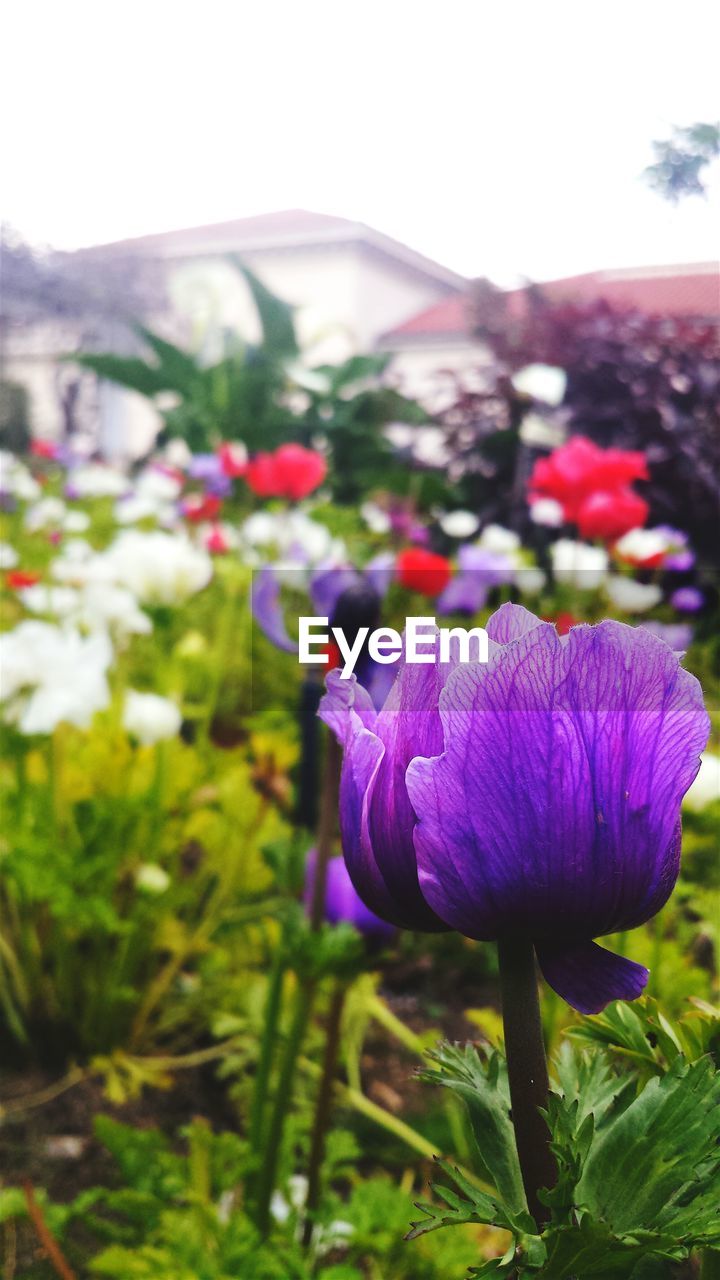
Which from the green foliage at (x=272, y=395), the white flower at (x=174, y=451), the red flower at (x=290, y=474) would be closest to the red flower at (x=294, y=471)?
the red flower at (x=290, y=474)

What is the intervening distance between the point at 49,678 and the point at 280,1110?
39cm

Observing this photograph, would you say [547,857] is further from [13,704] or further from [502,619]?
[13,704]

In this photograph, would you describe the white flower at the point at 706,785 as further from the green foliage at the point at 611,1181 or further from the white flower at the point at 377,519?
the white flower at the point at 377,519

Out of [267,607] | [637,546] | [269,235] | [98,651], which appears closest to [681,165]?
[267,607]

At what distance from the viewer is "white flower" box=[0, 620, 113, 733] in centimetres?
84

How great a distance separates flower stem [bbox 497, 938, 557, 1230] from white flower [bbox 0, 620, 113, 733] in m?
0.67

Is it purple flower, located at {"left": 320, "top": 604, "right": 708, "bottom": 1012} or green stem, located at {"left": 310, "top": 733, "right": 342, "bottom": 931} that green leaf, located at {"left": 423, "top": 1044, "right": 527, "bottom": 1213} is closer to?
purple flower, located at {"left": 320, "top": 604, "right": 708, "bottom": 1012}

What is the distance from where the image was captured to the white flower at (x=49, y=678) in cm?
84

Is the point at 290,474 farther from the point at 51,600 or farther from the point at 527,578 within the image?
the point at 51,600

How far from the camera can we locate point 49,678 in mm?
874

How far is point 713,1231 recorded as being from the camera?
0.68ft

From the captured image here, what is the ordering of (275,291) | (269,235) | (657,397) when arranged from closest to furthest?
1. (657,397)
2. (269,235)
3. (275,291)

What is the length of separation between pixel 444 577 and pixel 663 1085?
1407 mm

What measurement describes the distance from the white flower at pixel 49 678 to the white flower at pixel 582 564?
0.94 m
